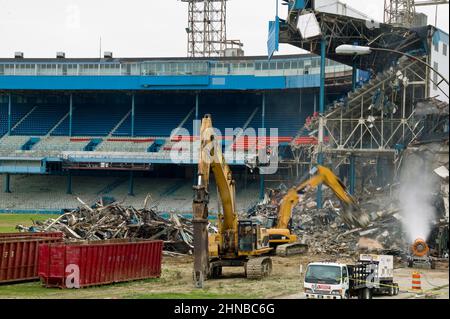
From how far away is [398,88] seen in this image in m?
62.9

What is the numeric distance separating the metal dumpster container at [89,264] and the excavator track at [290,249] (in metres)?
12.9

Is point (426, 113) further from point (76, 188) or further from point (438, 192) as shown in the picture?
point (76, 188)

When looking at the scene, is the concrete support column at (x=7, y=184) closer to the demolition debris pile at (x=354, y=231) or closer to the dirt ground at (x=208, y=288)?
the demolition debris pile at (x=354, y=231)

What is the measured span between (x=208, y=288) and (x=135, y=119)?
7087 cm

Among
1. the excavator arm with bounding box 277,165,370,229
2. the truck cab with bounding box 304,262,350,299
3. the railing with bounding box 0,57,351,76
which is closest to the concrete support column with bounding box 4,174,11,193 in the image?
the railing with bounding box 0,57,351,76

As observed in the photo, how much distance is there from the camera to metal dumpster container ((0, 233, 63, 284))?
32938mm

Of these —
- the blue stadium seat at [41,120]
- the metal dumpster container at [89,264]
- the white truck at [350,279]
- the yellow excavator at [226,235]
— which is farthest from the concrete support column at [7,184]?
the white truck at [350,279]

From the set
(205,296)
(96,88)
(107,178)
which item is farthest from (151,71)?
(205,296)

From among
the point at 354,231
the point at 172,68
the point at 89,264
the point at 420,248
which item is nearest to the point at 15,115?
the point at 172,68

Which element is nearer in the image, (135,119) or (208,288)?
(208,288)

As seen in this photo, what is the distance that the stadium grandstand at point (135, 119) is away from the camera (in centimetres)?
9262

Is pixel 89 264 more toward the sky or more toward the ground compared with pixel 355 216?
more toward the ground

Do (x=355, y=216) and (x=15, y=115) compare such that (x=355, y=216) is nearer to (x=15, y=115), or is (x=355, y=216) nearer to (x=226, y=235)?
(x=226, y=235)

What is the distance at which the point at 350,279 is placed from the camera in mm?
28656
